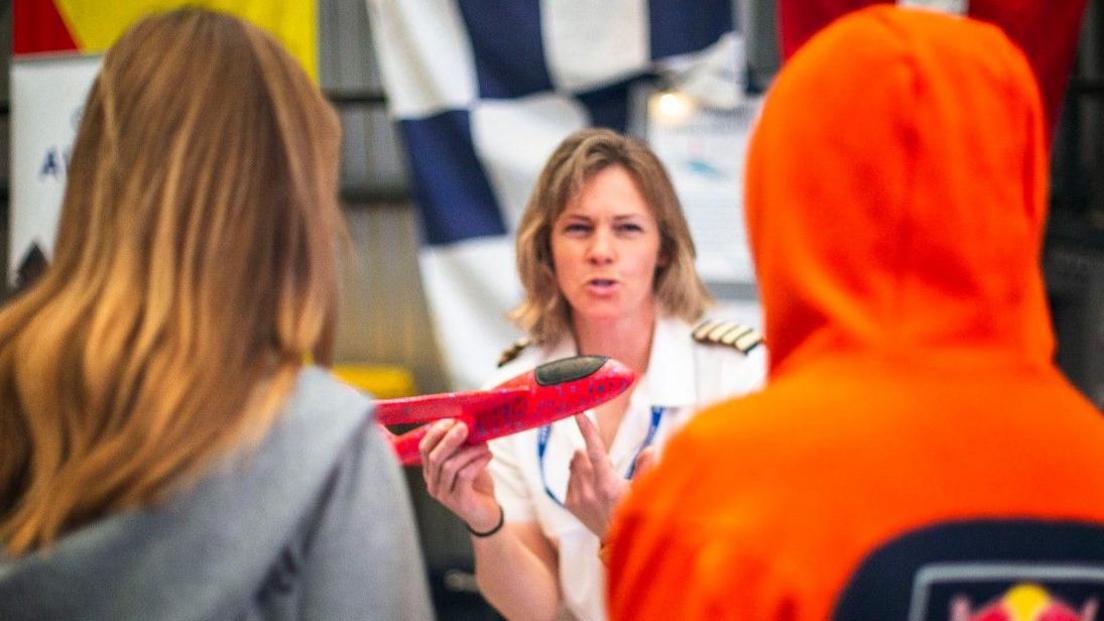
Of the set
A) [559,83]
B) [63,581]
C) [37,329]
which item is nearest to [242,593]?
[63,581]

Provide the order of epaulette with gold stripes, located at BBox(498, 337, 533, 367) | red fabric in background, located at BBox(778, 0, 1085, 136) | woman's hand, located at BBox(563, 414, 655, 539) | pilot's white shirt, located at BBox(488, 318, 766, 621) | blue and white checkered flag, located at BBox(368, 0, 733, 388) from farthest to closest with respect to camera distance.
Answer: blue and white checkered flag, located at BBox(368, 0, 733, 388), red fabric in background, located at BBox(778, 0, 1085, 136), epaulette with gold stripes, located at BBox(498, 337, 533, 367), pilot's white shirt, located at BBox(488, 318, 766, 621), woman's hand, located at BBox(563, 414, 655, 539)

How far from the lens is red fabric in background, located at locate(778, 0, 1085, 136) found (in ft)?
6.85

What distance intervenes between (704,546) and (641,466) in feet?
2.52

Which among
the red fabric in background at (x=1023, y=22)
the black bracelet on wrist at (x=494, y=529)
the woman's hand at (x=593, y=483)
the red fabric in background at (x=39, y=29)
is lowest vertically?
the black bracelet on wrist at (x=494, y=529)

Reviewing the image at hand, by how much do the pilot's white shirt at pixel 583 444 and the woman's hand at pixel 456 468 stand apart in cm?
13

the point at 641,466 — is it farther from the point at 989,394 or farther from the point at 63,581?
the point at 63,581

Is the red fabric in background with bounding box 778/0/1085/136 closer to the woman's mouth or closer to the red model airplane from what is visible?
the woman's mouth

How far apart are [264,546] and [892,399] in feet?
1.51

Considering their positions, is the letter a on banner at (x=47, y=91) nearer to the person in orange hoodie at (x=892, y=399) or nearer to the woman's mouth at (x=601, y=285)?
the woman's mouth at (x=601, y=285)

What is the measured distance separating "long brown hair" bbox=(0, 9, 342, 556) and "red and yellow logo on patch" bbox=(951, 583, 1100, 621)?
1.67ft

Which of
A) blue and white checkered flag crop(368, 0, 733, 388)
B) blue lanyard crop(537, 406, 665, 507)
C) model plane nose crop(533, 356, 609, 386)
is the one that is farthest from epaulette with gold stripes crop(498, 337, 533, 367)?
blue and white checkered flag crop(368, 0, 733, 388)

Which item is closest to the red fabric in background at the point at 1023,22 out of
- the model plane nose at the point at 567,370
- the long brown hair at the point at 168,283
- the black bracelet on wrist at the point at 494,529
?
the model plane nose at the point at 567,370

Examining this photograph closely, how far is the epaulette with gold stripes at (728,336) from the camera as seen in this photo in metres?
1.84

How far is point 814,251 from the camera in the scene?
0.96 meters
